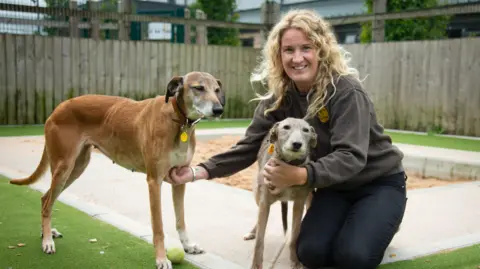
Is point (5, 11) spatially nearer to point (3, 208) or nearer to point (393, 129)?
point (3, 208)

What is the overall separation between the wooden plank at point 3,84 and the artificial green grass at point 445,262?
30.0 feet

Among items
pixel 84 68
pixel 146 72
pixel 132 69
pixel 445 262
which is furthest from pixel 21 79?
pixel 445 262

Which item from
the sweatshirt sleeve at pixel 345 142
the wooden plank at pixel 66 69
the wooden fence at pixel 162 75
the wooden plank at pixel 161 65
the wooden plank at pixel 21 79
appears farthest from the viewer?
the wooden plank at pixel 161 65

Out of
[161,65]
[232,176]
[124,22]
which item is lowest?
[232,176]

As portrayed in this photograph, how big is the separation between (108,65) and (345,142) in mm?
9042

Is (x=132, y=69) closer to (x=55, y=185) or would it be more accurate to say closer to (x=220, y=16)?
(x=220, y=16)

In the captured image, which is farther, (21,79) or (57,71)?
(57,71)

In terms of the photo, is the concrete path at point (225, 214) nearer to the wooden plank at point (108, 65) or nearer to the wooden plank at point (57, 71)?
the wooden plank at point (57, 71)

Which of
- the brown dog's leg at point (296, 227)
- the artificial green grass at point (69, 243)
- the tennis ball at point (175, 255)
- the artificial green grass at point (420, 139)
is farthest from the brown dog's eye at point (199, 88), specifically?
the artificial green grass at point (420, 139)

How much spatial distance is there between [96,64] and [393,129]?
667 cm

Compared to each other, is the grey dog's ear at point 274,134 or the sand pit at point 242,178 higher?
the grey dog's ear at point 274,134

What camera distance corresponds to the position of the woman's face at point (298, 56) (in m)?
3.62

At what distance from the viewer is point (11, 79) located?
1048cm

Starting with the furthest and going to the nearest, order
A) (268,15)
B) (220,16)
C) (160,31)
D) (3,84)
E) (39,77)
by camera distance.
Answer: (220,16)
(160,31)
(268,15)
(39,77)
(3,84)
